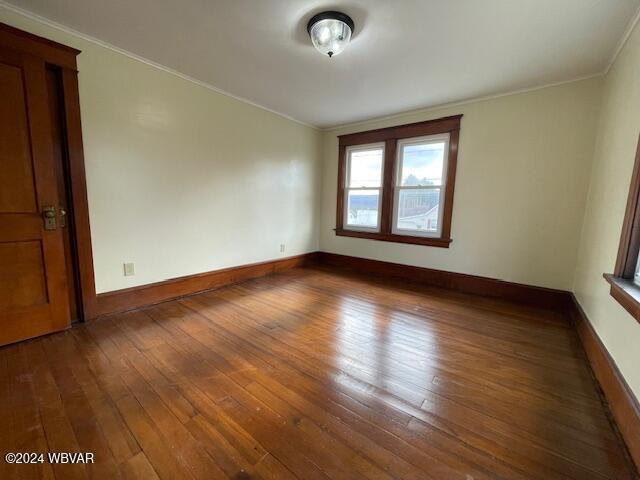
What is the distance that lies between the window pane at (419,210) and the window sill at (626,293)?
206 cm

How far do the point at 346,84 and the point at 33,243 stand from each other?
3.18 metres

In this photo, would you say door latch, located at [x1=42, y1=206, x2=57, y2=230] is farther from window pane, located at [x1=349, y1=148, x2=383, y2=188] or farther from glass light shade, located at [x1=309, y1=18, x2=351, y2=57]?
window pane, located at [x1=349, y1=148, x2=383, y2=188]

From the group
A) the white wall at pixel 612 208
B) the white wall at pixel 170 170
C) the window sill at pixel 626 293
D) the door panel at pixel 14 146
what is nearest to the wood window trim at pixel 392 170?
the white wall at pixel 170 170

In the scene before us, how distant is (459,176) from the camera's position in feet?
11.0

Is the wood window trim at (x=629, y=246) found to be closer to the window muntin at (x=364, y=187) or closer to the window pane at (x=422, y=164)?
the window pane at (x=422, y=164)

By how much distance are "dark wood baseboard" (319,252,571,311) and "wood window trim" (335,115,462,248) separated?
0.41 meters

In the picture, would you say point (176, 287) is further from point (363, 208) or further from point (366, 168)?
point (366, 168)

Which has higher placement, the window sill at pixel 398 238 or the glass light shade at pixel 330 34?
the glass light shade at pixel 330 34

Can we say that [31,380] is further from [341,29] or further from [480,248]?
[480,248]

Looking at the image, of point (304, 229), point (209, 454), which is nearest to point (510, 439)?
point (209, 454)

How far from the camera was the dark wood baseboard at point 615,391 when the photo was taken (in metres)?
1.17

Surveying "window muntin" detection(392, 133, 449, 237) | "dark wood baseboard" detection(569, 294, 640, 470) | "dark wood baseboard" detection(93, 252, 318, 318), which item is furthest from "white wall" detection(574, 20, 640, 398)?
"dark wood baseboard" detection(93, 252, 318, 318)

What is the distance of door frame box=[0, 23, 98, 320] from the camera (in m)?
1.84

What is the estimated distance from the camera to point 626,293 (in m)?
1.38
